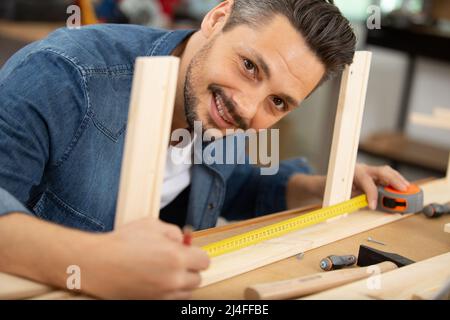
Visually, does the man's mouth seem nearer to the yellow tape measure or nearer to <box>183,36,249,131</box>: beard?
<box>183,36,249,131</box>: beard

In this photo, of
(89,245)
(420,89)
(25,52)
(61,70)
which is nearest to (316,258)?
(89,245)

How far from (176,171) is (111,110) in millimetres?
456

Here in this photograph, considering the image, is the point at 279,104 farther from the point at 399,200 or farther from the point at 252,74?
the point at 399,200

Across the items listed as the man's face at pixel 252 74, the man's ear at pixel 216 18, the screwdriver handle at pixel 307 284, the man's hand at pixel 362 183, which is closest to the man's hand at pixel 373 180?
the man's hand at pixel 362 183

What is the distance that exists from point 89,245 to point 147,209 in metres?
0.14

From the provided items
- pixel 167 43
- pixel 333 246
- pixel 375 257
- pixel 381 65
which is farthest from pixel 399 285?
pixel 381 65

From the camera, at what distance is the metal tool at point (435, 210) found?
1866 millimetres

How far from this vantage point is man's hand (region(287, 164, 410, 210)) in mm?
1901

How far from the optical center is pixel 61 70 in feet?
4.84

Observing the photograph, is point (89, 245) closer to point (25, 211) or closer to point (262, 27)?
point (25, 211)

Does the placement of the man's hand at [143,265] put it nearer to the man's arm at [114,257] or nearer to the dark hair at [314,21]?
the man's arm at [114,257]

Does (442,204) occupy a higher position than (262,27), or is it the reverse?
(262,27)

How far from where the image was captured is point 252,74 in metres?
1.58

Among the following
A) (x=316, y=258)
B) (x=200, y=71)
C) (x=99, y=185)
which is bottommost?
(x=316, y=258)
